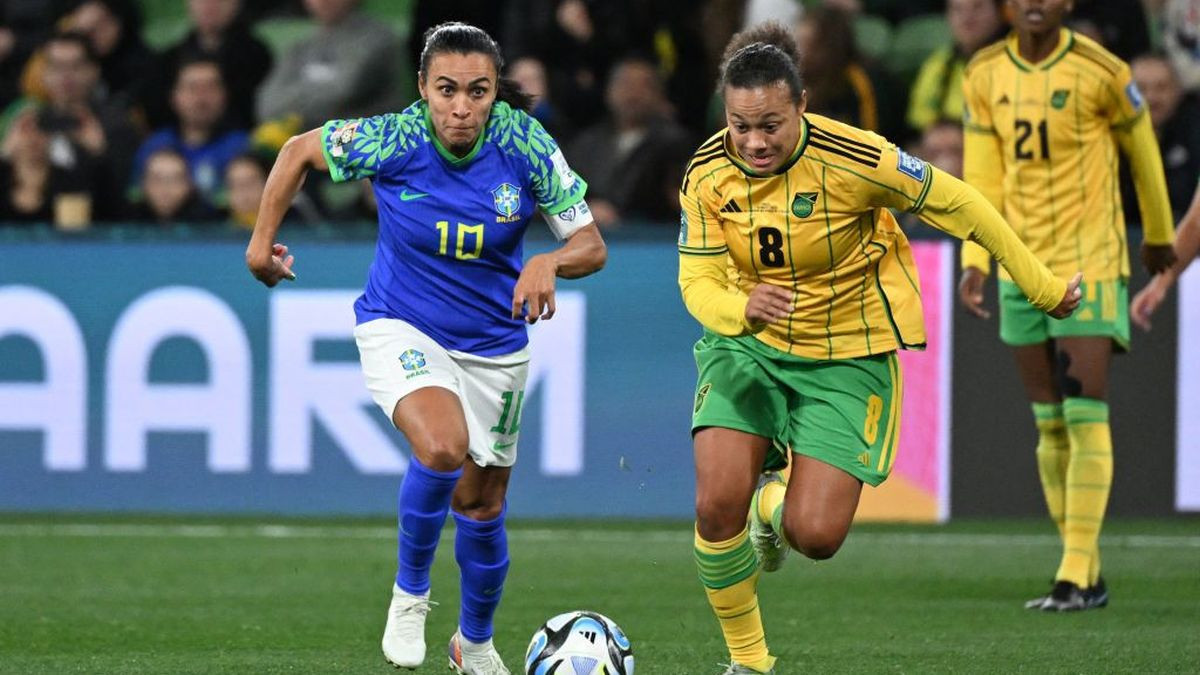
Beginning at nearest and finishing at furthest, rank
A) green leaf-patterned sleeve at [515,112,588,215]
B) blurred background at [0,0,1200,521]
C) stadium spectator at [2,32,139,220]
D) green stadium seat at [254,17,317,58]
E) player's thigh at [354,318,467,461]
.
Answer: player's thigh at [354,318,467,461] < green leaf-patterned sleeve at [515,112,588,215] < blurred background at [0,0,1200,521] < stadium spectator at [2,32,139,220] < green stadium seat at [254,17,317,58]

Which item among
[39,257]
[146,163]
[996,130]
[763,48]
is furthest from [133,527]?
[763,48]

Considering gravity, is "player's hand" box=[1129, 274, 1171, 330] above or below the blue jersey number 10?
below

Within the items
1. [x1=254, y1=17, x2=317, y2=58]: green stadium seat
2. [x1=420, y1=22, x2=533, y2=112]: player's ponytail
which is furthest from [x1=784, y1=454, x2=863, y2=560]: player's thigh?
[x1=254, y1=17, x2=317, y2=58]: green stadium seat

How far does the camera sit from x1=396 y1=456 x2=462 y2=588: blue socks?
6.13m

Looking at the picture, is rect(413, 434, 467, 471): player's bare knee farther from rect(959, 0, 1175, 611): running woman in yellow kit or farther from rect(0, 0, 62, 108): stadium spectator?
rect(0, 0, 62, 108): stadium spectator

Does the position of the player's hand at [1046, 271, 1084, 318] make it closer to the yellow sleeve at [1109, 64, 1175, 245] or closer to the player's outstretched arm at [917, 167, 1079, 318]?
the player's outstretched arm at [917, 167, 1079, 318]

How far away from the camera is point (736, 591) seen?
609 cm

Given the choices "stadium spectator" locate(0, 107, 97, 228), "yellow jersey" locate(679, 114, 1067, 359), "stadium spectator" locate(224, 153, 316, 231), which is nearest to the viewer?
"yellow jersey" locate(679, 114, 1067, 359)

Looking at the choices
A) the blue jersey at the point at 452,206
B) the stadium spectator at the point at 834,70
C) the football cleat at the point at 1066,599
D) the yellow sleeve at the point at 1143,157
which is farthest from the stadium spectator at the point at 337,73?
the blue jersey at the point at 452,206

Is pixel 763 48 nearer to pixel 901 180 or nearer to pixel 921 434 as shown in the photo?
pixel 901 180

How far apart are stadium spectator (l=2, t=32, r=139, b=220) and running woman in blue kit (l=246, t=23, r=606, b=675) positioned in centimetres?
643

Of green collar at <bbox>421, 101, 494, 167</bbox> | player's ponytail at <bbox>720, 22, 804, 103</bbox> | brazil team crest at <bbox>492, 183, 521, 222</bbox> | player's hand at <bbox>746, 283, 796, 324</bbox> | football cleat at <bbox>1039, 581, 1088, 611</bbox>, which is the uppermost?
player's ponytail at <bbox>720, 22, 804, 103</bbox>

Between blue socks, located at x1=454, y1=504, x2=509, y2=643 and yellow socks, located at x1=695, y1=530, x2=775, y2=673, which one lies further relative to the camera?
blue socks, located at x1=454, y1=504, x2=509, y2=643

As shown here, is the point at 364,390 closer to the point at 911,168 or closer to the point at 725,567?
the point at 725,567
